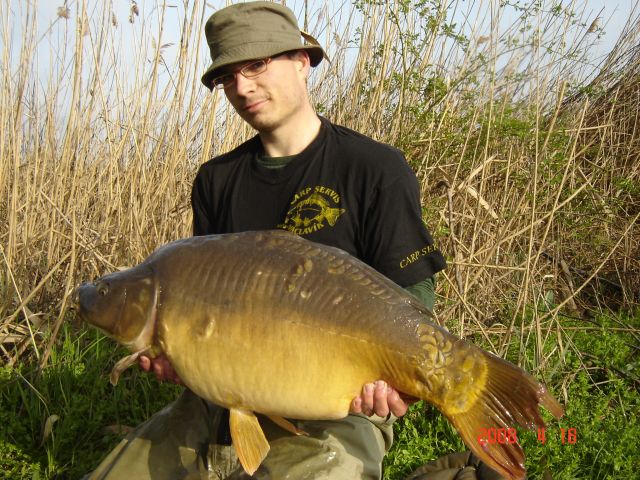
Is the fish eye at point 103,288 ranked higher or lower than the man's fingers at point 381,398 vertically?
higher

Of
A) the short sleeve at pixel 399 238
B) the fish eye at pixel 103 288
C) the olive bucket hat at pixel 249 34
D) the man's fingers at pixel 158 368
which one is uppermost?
the olive bucket hat at pixel 249 34

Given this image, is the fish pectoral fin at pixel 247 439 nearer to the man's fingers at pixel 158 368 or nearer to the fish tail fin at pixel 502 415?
the man's fingers at pixel 158 368

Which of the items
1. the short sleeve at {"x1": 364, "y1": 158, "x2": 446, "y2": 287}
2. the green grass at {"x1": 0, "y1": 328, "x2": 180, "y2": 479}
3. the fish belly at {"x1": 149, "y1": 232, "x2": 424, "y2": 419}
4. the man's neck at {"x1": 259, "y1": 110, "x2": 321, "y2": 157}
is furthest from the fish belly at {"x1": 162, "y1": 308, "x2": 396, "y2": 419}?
the green grass at {"x1": 0, "y1": 328, "x2": 180, "y2": 479}

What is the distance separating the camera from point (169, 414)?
80.2 inches

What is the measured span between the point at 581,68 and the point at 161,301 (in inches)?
138

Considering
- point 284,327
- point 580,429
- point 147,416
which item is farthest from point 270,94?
point 580,429

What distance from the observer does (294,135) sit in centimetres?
215

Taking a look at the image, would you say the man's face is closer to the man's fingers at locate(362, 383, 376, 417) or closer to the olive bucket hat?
the olive bucket hat

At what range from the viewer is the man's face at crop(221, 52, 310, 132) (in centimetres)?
207

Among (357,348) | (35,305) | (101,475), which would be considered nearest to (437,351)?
(357,348)

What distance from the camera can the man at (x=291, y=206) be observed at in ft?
6.05

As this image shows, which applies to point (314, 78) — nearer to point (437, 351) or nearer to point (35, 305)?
point (35, 305)
